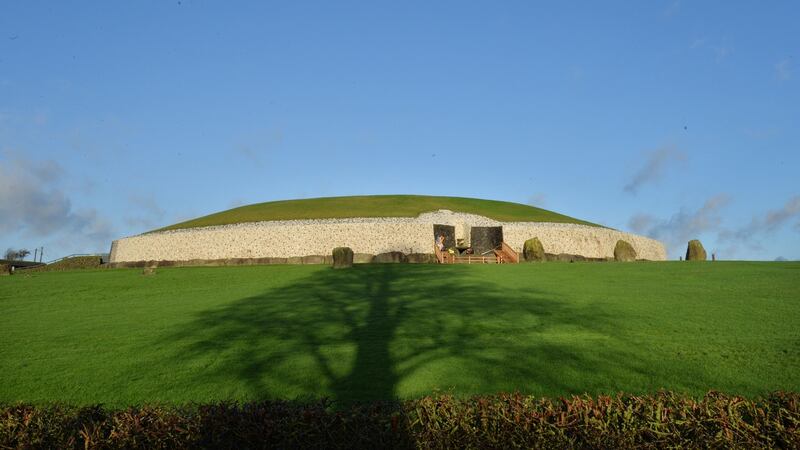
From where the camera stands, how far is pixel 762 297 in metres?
19.6

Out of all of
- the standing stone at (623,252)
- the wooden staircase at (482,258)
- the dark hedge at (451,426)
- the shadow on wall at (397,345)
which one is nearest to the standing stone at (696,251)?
the standing stone at (623,252)

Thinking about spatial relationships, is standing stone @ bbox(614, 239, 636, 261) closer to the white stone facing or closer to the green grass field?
the white stone facing

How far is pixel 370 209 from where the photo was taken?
5738 centimetres

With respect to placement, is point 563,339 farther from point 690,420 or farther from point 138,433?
point 138,433

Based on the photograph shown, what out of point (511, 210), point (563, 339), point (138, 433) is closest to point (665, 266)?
point (563, 339)

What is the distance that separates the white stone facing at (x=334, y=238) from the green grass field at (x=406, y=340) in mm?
22280

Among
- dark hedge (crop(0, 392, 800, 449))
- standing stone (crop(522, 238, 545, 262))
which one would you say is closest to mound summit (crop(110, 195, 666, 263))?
standing stone (crop(522, 238, 545, 262))

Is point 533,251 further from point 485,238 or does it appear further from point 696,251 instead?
point 696,251

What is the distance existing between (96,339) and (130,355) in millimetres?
2565

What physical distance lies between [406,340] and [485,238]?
36032mm

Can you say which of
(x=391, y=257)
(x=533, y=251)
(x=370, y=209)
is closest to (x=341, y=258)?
(x=391, y=257)

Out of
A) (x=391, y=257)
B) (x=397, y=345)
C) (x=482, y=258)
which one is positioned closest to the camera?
(x=397, y=345)

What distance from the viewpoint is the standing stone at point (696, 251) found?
139 feet

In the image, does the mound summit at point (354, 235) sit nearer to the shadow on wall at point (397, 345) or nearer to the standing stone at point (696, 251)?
the standing stone at point (696, 251)
